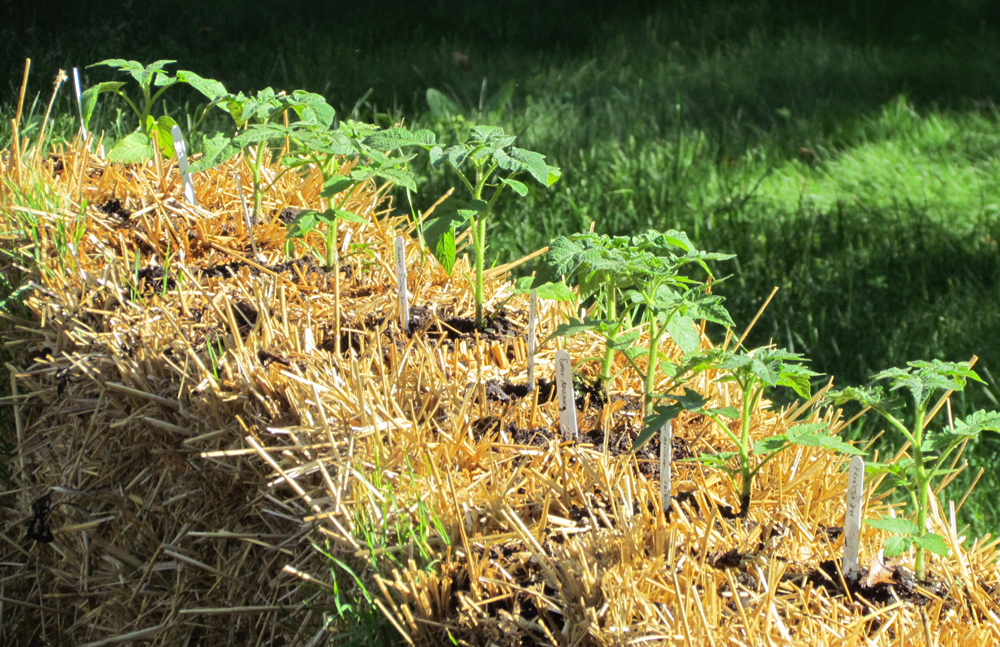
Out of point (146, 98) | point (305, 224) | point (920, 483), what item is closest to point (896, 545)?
point (920, 483)

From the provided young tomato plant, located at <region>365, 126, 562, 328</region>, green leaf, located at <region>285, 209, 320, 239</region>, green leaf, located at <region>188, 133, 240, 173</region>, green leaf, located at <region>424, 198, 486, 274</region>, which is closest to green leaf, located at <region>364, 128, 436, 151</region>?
young tomato plant, located at <region>365, 126, 562, 328</region>

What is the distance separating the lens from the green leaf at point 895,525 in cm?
132

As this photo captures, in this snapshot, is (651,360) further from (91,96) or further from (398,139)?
(91,96)

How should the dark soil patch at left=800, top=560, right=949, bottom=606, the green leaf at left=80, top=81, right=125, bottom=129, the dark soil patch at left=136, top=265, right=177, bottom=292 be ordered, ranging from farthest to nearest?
1. the green leaf at left=80, top=81, right=125, bottom=129
2. the dark soil patch at left=136, top=265, right=177, bottom=292
3. the dark soil patch at left=800, top=560, right=949, bottom=606

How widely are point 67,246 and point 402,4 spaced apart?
413cm

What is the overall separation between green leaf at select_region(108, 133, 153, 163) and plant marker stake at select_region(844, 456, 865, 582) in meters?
1.86

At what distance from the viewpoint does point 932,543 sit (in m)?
1.33

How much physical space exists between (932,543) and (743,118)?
3574 mm

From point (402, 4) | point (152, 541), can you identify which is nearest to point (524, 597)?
point (152, 541)

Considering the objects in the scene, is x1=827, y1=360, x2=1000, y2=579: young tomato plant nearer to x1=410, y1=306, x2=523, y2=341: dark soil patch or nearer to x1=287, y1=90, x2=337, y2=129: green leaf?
x1=410, y1=306, x2=523, y2=341: dark soil patch

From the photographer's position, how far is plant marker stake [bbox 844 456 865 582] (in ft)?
4.51

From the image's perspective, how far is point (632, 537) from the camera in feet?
4.51

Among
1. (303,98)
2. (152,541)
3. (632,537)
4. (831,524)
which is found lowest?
(152,541)

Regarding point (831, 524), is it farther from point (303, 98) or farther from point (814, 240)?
point (814, 240)
